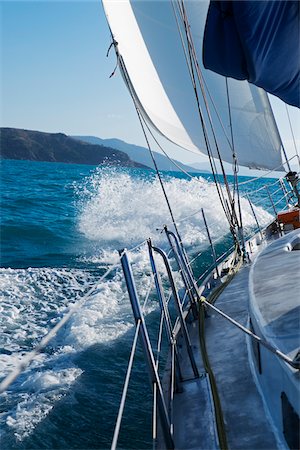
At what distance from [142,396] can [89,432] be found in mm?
577

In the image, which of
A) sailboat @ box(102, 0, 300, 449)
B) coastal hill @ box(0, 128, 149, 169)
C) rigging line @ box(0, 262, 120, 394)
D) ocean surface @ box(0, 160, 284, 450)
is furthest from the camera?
coastal hill @ box(0, 128, 149, 169)

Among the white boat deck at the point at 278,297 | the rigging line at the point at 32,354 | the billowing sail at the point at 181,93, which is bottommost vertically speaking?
the white boat deck at the point at 278,297

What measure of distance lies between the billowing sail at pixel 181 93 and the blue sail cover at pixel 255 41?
2.18 meters

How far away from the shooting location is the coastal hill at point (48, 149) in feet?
224

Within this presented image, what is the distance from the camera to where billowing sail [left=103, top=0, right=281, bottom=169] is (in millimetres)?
4684

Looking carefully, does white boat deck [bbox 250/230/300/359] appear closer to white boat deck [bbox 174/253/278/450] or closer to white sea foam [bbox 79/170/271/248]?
white boat deck [bbox 174/253/278/450]

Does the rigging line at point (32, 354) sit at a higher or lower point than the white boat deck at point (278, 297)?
higher

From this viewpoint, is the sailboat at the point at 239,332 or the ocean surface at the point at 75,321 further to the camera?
the ocean surface at the point at 75,321

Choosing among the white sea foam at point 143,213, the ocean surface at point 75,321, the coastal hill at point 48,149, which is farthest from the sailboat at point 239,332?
the coastal hill at point 48,149

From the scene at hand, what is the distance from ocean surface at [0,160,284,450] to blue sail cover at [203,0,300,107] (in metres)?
1.28

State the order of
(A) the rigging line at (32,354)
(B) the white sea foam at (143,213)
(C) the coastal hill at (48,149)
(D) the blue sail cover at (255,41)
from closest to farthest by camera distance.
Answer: (A) the rigging line at (32,354) < (D) the blue sail cover at (255,41) < (B) the white sea foam at (143,213) < (C) the coastal hill at (48,149)

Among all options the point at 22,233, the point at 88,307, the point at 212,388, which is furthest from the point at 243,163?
the point at 22,233

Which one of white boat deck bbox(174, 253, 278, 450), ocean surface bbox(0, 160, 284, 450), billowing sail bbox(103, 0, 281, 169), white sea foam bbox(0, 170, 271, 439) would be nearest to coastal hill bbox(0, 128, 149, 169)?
ocean surface bbox(0, 160, 284, 450)

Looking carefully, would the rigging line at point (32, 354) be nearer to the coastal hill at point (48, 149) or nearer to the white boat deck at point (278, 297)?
the white boat deck at point (278, 297)
